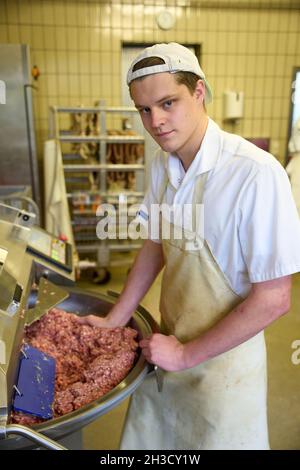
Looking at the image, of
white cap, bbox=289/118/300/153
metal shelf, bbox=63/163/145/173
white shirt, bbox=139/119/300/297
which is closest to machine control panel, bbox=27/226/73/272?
white shirt, bbox=139/119/300/297

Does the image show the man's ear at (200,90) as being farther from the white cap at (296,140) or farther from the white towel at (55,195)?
the white towel at (55,195)

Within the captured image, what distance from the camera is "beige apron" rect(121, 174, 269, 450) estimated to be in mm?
885

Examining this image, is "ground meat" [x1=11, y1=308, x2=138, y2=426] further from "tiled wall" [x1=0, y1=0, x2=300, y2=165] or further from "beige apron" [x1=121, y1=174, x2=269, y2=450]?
"tiled wall" [x1=0, y1=0, x2=300, y2=165]

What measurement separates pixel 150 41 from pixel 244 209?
3.19 m

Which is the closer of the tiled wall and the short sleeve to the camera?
the short sleeve

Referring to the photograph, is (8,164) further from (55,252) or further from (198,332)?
(198,332)

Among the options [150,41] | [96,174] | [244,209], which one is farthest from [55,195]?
[244,209]

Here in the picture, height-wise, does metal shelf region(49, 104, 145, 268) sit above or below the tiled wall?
below

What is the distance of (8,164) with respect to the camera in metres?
2.70

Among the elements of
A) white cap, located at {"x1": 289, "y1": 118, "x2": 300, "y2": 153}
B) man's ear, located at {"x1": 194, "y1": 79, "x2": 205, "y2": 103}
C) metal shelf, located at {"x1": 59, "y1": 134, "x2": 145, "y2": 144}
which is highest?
man's ear, located at {"x1": 194, "y1": 79, "x2": 205, "y2": 103}

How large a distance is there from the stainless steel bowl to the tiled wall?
271 cm

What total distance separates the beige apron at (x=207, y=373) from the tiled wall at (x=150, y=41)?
287 centimetres

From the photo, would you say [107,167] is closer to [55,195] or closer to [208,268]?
[55,195]

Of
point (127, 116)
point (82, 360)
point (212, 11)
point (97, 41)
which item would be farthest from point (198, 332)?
Result: point (212, 11)
